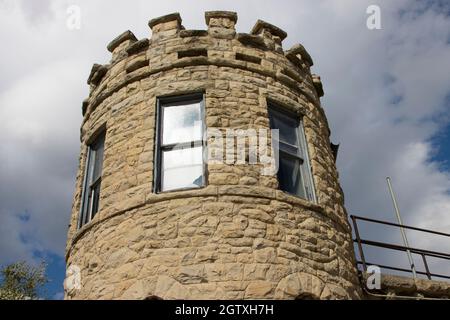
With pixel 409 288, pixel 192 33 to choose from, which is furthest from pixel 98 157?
pixel 409 288

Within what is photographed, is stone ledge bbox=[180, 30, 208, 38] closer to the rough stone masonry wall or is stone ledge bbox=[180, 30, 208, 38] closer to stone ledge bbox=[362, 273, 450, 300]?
the rough stone masonry wall

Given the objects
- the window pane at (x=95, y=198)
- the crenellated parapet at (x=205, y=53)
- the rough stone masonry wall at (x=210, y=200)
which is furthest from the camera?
the crenellated parapet at (x=205, y=53)

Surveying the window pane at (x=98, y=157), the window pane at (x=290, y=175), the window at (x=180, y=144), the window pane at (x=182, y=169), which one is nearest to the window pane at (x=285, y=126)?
the window pane at (x=290, y=175)

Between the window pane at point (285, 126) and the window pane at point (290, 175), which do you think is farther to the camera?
the window pane at point (285, 126)

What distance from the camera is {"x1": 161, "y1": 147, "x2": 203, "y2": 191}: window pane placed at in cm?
764

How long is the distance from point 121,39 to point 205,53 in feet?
7.59

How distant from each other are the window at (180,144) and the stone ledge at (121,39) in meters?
2.32

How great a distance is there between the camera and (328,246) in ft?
24.7

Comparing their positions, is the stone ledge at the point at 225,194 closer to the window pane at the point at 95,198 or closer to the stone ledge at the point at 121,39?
the window pane at the point at 95,198

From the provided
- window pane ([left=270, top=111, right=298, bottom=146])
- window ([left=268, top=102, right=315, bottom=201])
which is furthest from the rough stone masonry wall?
window pane ([left=270, top=111, right=298, bottom=146])

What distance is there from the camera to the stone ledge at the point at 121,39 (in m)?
9.97
